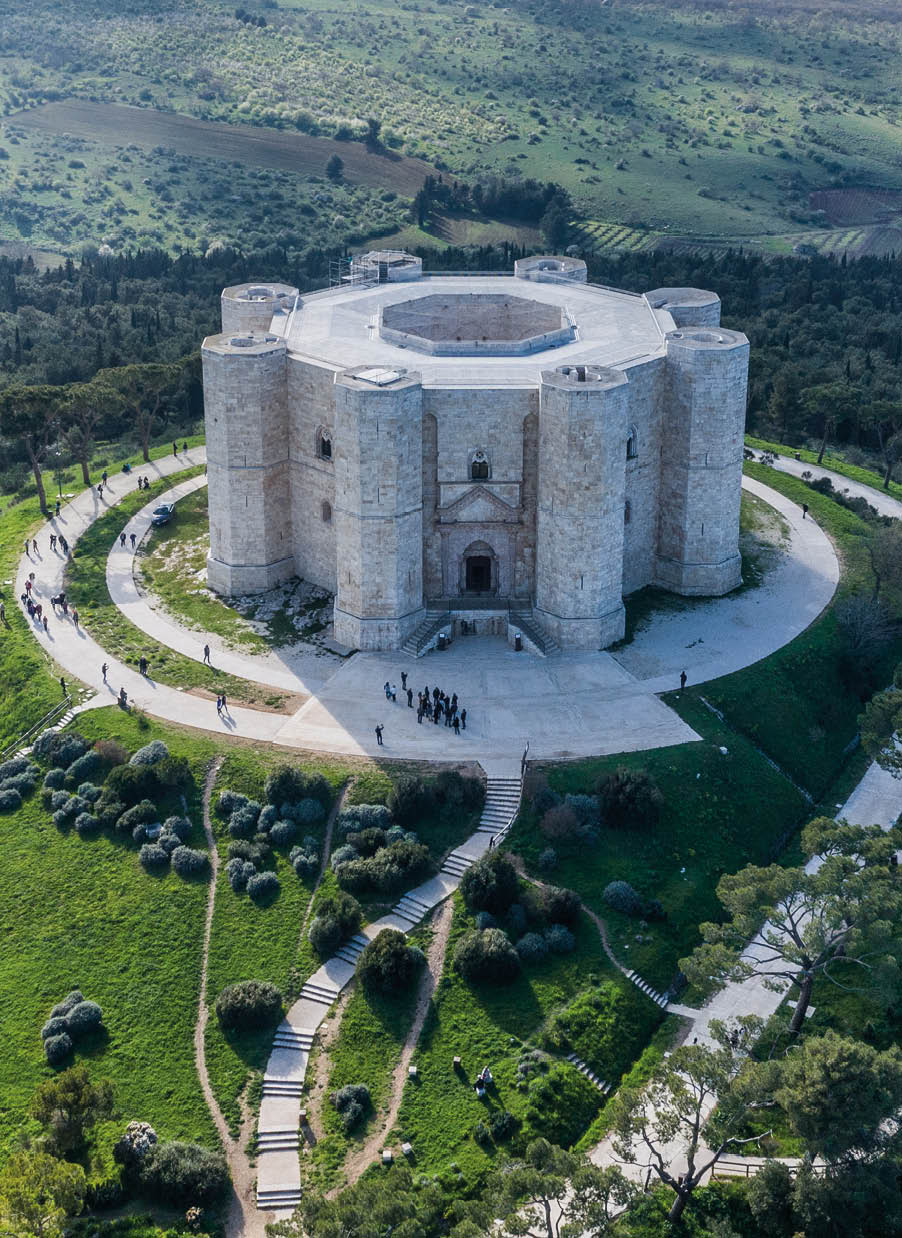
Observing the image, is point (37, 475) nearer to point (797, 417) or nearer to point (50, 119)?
point (797, 417)

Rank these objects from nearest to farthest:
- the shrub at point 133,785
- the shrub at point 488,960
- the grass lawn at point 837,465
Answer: the shrub at point 488,960 → the shrub at point 133,785 → the grass lawn at point 837,465

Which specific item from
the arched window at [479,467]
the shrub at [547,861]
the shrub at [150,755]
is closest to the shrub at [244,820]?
the shrub at [150,755]

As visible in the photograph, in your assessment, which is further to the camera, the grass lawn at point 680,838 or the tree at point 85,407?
the tree at point 85,407

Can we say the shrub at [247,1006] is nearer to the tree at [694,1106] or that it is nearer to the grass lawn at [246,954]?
the grass lawn at [246,954]

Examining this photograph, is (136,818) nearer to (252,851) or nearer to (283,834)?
(252,851)

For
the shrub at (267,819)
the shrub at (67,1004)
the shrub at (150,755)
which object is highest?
the shrub at (150,755)

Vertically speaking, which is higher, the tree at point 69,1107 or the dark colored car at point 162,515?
the dark colored car at point 162,515

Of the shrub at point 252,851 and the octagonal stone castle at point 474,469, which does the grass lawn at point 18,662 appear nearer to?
the octagonal stone castle at point 474,469

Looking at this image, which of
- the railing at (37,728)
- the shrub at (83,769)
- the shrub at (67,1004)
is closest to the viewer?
the shrub at (67,1004)
